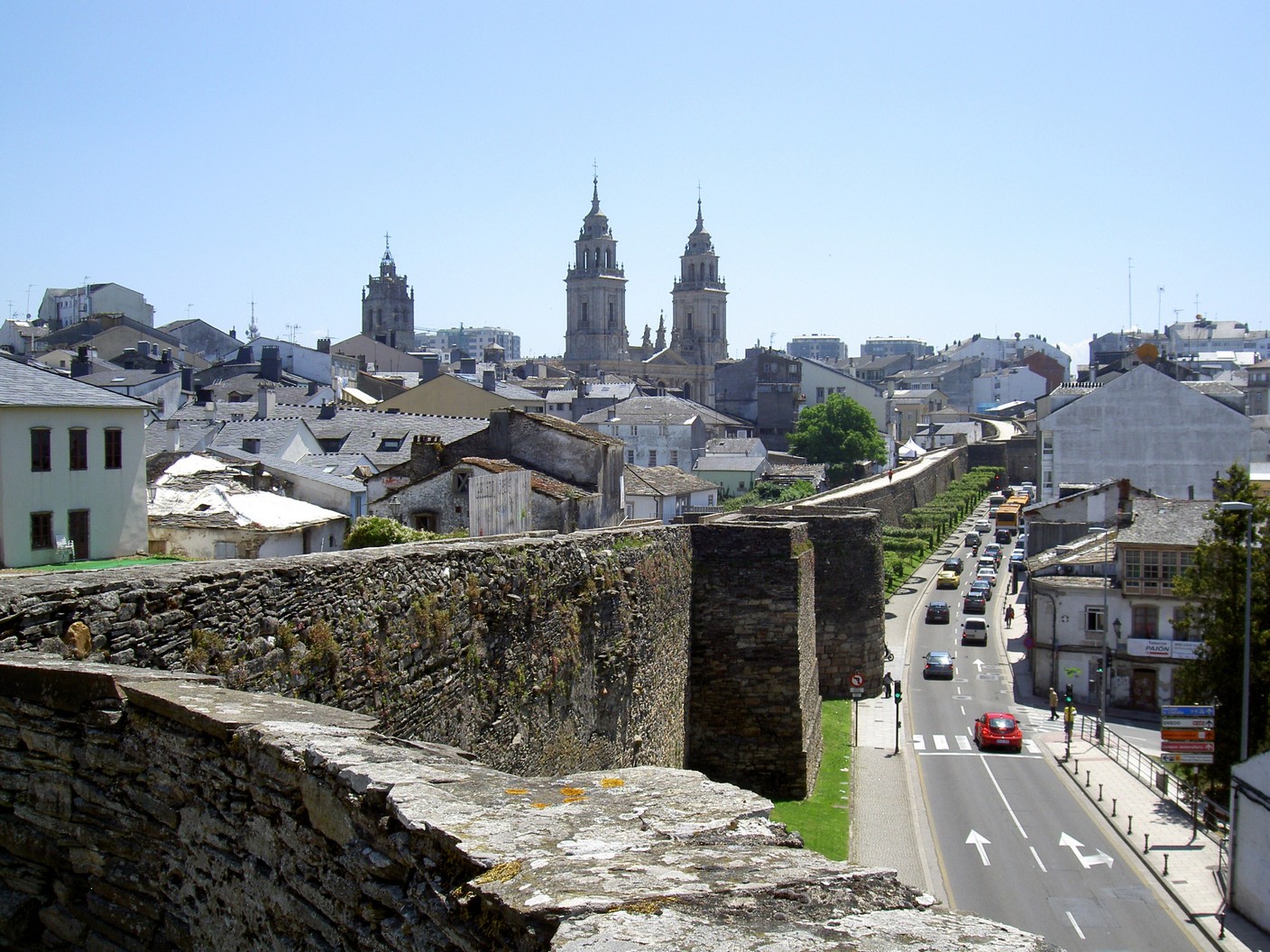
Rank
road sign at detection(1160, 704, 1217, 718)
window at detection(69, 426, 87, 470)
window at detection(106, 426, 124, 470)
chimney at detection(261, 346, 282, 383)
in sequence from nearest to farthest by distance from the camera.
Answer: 1. window at detection(69, 426, 87, 470)
2. window at detection(106, 426, 124, 470)
3. road sign at detection(1160, 704, 1217, 718)
4. chimney at detection(261, 346, 282, 383)

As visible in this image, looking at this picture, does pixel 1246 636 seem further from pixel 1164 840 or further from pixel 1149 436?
pixel 1149 436

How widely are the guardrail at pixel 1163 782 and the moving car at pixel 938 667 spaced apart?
16.2 feet

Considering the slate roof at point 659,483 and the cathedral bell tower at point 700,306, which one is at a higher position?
the cathedral bell tower at point 700,306

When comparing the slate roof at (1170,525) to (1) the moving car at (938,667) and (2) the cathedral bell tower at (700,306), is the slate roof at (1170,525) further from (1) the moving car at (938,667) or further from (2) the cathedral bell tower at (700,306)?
(2) the cathedral bell tower at (700,306)

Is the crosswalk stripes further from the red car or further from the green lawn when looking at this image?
the green lawn

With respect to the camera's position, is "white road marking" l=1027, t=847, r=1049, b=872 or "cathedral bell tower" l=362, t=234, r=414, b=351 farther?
"cathedral bell tower" l=362, t=234, r=414, b=351

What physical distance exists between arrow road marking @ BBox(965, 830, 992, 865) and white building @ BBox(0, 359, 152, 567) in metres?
15.7

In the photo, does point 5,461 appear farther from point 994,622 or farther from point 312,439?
point 994,622

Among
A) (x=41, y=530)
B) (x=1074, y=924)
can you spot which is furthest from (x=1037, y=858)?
(x=41, y=530)

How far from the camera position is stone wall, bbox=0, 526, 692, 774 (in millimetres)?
6988

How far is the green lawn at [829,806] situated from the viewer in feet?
62.0

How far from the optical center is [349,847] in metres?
4.49

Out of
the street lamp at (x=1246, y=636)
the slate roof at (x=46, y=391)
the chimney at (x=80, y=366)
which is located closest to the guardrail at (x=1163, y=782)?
the street lamp at (x=1246, y=636)

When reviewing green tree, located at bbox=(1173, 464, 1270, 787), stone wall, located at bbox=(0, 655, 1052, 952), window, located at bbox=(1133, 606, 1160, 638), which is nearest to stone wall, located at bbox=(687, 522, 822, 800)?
green tree, located at bbox=(1173, 464, 1270, 787)
